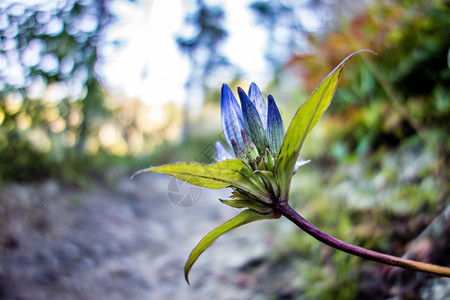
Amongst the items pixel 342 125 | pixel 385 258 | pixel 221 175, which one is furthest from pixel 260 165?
pixel 342 125

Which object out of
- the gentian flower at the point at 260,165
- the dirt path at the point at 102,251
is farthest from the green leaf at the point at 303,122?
the dirt path at the point at 102,251

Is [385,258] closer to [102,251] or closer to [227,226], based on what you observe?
[227,226]

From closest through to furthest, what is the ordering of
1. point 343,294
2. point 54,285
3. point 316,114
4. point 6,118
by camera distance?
point 316,114 → point 343,294 → point 54,285 → point 6,118

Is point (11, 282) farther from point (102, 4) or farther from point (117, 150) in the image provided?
point (117, 150)

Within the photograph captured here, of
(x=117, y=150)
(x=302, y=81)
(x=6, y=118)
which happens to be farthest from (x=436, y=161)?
(x=117, y=150)

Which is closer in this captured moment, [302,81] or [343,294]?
[343,294]
